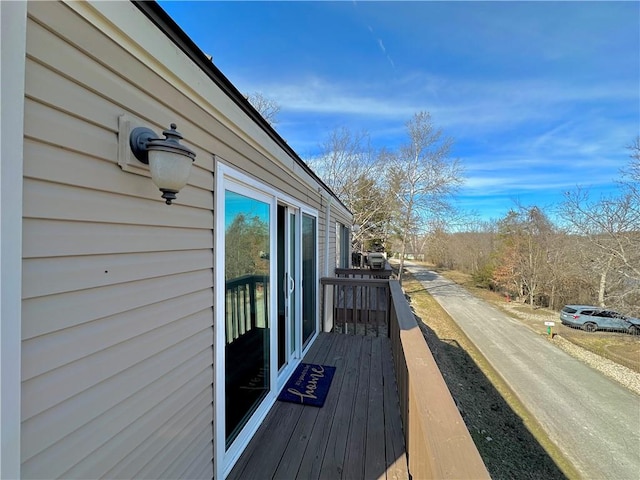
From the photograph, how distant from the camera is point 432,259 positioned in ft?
131

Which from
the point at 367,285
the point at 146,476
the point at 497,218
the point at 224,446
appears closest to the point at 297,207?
the point at 367,285

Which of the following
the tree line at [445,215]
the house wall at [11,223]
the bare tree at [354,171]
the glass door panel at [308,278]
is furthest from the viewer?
the bare tree at [354,171]

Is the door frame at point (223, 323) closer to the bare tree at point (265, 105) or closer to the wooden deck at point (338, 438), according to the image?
the wooden deck at point (338, 438)

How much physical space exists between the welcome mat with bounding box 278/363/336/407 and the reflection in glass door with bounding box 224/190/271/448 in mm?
344

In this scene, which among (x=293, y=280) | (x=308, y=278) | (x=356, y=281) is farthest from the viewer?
(x=356, y=281)

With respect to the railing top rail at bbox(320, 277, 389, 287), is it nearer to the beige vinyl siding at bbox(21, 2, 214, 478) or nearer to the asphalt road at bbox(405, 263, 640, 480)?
the beige vinyl siding at bbox(21, 2, 214, 478)

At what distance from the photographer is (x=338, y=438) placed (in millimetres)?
2291

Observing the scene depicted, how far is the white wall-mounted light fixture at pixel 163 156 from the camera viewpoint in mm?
1110

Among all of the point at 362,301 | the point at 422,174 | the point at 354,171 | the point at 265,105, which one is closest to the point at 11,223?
the point at 362,301

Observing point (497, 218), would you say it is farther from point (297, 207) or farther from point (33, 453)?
point (33, 453)

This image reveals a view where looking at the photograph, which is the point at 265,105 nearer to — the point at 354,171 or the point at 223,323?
the point at 354,171

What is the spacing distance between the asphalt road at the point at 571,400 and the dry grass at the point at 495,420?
40cm

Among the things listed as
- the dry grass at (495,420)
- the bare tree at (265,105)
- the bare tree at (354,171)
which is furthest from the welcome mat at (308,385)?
the bare tree at (354,171)

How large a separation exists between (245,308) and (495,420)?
9.18m
